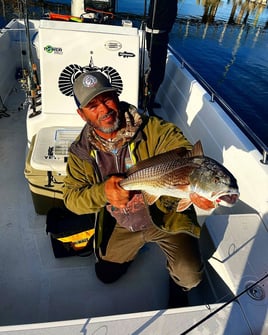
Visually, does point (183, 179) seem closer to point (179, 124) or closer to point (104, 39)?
point (104, 39)

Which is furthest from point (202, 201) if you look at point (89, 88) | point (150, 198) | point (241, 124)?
point (241, 124)

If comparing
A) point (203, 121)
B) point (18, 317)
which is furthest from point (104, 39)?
point (18, 317)

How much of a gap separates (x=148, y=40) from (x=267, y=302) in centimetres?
412

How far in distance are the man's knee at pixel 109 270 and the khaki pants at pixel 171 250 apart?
51 millimetres

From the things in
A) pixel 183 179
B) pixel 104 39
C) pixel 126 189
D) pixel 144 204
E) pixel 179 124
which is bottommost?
pixel 179 124

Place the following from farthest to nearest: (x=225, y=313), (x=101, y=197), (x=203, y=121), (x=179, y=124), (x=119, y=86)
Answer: (x=179, y=124)
(x=203, y=121)
(x=119, y=86)
(x=101, y=197)
(x=225, y=313)

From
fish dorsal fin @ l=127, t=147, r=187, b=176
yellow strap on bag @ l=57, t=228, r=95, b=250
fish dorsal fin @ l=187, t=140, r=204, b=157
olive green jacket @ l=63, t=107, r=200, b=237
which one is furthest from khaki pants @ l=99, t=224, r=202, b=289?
fish dorsal fin @ l=187, t=140, r=204, b=157

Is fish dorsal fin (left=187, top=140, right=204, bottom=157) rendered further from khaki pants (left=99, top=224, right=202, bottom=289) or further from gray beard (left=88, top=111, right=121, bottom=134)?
khaki pants (left=99, top=224, right=202, bottom=289)

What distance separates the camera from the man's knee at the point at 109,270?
2.64 metres

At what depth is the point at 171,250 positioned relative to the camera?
237 centimetres

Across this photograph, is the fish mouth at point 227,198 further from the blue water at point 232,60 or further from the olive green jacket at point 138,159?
the blue water at point 232,60

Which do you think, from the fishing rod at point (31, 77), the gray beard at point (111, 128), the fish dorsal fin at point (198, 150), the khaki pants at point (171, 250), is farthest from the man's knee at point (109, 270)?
the fishing rod at point (31, 77)

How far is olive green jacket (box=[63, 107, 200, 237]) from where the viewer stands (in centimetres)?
229

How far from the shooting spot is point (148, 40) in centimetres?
476
